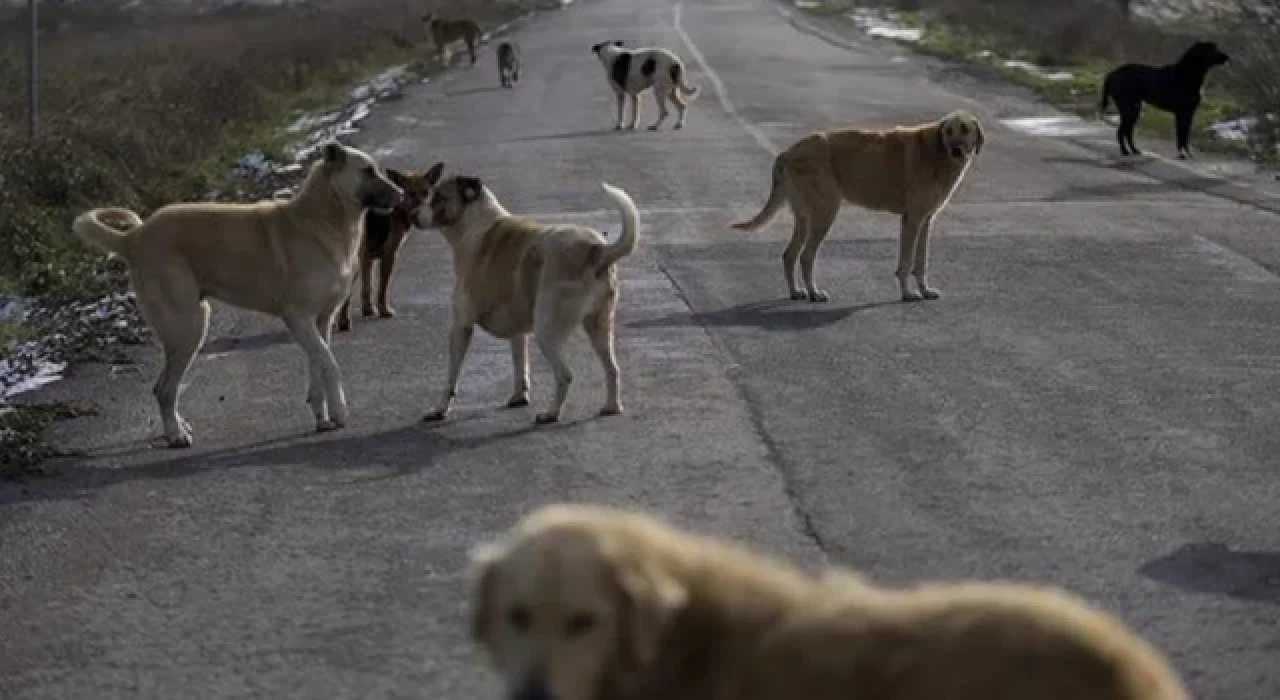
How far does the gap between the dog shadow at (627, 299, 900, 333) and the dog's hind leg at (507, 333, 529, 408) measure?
2239mm

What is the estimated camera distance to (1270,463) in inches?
401

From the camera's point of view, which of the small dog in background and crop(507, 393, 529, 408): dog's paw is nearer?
crop(507, 393, 529, 408): dog's paw

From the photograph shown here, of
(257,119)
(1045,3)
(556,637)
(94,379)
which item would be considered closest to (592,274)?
(94,379)

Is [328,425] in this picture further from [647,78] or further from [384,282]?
[647,78]

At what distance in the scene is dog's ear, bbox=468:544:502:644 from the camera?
4.39m

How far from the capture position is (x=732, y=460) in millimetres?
10406

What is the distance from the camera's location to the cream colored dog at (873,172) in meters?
16.2

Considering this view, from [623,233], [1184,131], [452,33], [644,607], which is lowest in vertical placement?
[452,33]

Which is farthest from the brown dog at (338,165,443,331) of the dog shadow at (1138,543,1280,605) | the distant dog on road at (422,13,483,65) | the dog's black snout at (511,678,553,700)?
the distant dog on road at (422,13,483,65)

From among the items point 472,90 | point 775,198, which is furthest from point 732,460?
point 472,90

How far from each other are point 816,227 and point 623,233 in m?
5.05

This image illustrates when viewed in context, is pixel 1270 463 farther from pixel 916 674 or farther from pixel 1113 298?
pixel 916 674

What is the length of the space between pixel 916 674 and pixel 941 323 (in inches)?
409

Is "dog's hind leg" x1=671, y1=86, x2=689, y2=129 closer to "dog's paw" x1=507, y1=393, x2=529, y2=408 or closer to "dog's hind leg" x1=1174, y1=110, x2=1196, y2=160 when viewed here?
"dog's hind leg" x1=1174, y1=110, x2=1196, y2=160
